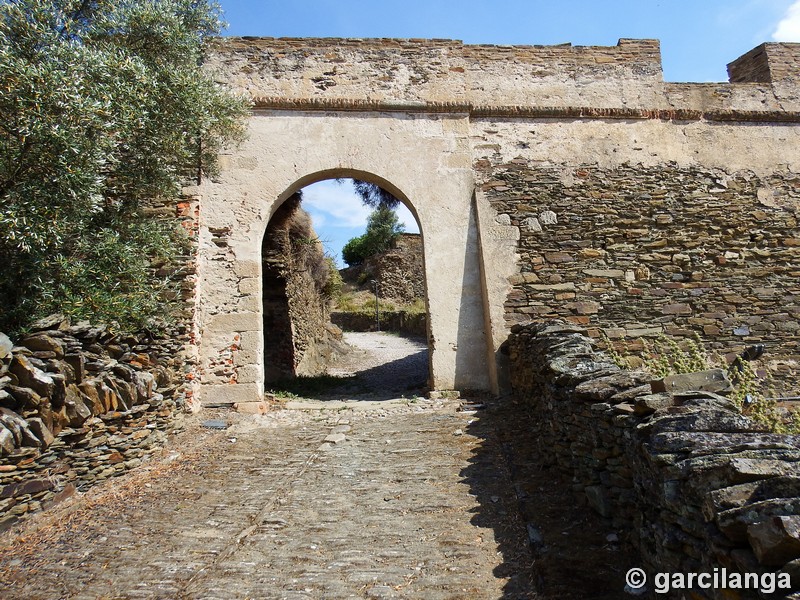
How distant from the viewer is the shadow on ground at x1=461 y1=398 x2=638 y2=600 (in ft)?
9.52

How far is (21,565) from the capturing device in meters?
3.53

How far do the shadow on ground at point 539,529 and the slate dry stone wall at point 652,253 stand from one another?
118 inches

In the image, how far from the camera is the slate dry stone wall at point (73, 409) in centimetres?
407

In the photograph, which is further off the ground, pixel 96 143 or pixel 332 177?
pixel 332 177

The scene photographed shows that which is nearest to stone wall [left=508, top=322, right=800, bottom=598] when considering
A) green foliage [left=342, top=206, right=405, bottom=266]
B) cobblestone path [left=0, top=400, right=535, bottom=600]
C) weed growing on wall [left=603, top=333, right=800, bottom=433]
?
cobblestone path [left=0, top=400, right=535, bottom=600]

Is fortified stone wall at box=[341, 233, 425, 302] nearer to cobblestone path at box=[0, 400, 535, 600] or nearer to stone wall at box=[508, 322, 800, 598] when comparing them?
cobblestone path at box=[0, 400, 535, 600]

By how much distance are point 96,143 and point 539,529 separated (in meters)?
5.68

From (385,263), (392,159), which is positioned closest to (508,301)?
(392,159)

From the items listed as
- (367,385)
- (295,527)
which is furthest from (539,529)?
(367,385)

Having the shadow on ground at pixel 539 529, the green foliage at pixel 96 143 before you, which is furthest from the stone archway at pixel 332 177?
the shadow on ground at pixel 539 529

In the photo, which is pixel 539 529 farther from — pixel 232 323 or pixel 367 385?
pixel 367 385

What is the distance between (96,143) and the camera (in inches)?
210

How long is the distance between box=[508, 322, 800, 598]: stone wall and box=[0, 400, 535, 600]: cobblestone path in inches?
29.0

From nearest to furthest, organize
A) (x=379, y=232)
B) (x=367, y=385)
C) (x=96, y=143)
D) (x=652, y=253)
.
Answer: (x=96, y=143) → (x=652, y=253) → (x=367, y=385) → (x=379, y=232)
